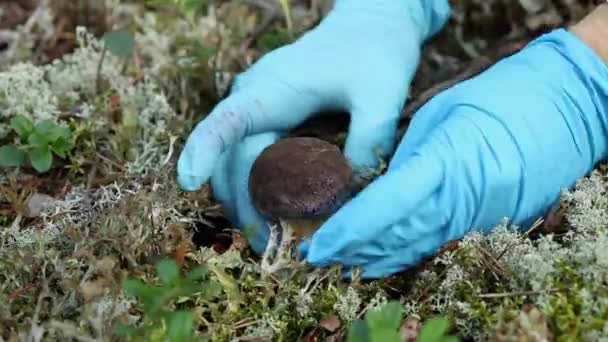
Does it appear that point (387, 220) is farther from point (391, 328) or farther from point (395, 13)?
point (395, 13)

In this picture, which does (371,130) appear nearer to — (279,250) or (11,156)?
(279,250)

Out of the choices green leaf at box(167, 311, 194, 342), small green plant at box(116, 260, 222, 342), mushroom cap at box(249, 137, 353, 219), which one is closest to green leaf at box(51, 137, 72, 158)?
mushroom cap at box(249, 137, 353, 219)

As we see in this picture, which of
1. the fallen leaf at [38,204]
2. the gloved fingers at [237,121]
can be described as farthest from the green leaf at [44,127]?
the gloved fingers at [237,121]

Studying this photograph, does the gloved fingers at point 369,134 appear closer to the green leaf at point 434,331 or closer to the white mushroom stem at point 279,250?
the white mushroom stem at point 279,250

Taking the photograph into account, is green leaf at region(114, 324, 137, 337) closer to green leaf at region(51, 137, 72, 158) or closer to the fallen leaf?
the fallen leaf

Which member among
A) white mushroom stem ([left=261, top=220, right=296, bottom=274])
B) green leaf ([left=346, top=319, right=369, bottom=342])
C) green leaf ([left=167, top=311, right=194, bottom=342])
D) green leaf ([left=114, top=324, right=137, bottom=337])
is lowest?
white mushroom stem ([left=261, top=220, right=296, bottom=274])

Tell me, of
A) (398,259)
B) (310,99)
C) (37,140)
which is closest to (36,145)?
(37,140)
